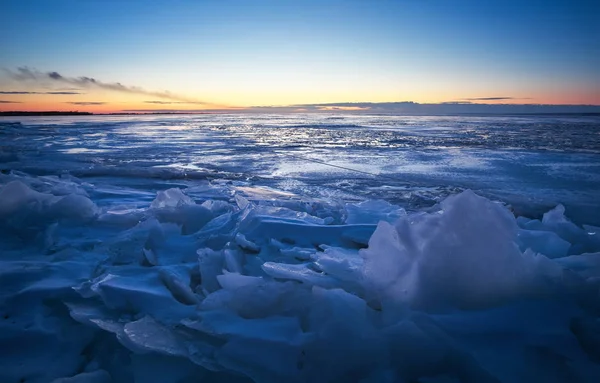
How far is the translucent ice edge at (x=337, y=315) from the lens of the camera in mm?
1344

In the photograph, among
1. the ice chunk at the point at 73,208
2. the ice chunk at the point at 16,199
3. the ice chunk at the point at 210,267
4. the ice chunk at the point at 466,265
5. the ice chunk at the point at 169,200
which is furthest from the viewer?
the ice chunk at the point at 169,200

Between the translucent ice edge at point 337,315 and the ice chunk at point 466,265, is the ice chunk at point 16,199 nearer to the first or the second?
the translucent ice edge at point 337,315

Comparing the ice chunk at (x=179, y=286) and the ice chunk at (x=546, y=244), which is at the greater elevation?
the ice chunk at (x=546, y=244)

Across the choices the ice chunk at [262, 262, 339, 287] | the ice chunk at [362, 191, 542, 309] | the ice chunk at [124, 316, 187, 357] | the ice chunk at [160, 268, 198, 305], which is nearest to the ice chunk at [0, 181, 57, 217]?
the ice chunk at [160, 268, 198, 305]

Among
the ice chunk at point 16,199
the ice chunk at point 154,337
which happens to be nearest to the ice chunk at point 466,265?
the ice chunk at point 154,337

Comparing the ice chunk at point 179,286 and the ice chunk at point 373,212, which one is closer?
the ice chunk at point 179,286

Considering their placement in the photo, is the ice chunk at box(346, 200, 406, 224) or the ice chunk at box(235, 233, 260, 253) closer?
the ice chunk at box(235, 233, 260, 253)

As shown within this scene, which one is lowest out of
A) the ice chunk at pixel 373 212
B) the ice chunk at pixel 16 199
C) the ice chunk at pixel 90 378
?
the ice chunk at pixel 90 378

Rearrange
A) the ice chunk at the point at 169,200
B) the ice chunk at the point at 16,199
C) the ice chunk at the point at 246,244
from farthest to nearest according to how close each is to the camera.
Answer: the ice chunk at the point at 169,200
the ice chunk at the point at 16,199
the ice chunk at the point at 246,244

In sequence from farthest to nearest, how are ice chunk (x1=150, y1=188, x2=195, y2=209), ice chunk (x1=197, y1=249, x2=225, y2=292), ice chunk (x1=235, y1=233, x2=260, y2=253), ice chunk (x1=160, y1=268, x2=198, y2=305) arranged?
ice chunk (x1=150, y1=188, x2=195, y2=209) → ice chunk (x1=235, y1=233, x2=260, y2=253) → ice chunk (x1=197, y1=249, x2=225, y2=292) → ice chunk (x1=160, y1=268, x2=198, y2=305)

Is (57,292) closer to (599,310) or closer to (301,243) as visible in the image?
(301,243)

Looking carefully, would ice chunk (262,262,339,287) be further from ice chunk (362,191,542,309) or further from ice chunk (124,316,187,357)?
ice chunk (124,316,187,357)

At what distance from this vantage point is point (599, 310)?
1.53 metres

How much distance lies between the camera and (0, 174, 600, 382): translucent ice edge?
52.9 inches
